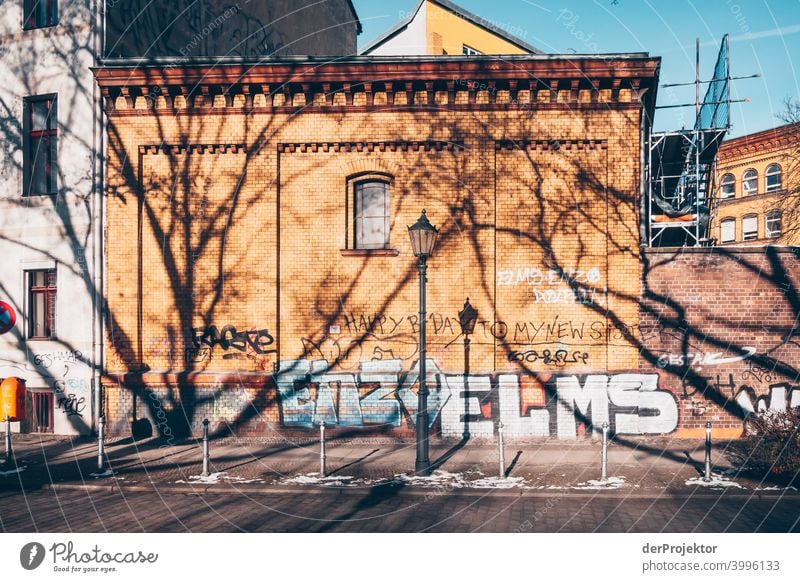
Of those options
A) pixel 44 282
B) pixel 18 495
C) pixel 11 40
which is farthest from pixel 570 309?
pixel 11 40

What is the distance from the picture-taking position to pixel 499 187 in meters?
14.1

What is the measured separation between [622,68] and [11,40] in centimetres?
1501

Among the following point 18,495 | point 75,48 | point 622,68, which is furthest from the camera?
point 75,48

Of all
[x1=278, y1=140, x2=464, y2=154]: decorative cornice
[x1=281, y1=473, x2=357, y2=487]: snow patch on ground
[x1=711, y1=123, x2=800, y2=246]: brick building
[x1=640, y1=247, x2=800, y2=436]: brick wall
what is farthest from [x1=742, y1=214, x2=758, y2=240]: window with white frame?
[x1=281, y1=473, x2=357, y2=487]: snow patch on ground

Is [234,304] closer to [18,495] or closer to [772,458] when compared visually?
[18,495]

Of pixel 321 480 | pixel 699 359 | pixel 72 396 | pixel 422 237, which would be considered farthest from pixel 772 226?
pixel 72 396

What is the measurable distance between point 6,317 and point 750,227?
39191mm

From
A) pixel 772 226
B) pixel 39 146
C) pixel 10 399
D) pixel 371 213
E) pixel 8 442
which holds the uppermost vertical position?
pixel 772 226

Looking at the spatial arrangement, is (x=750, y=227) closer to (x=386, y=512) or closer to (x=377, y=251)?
(x=377, y=251)

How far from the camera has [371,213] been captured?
48.0 feet

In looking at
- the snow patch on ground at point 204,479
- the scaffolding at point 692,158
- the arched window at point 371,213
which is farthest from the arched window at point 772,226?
the snow patch on ground at point 204,479

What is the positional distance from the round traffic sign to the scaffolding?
49.9 ft

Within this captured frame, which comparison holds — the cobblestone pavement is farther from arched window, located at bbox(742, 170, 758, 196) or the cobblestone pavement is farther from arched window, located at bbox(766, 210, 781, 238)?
arched window, located at bbox(766, 210, 781, 238)

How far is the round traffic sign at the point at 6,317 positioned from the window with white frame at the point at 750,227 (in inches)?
1519
